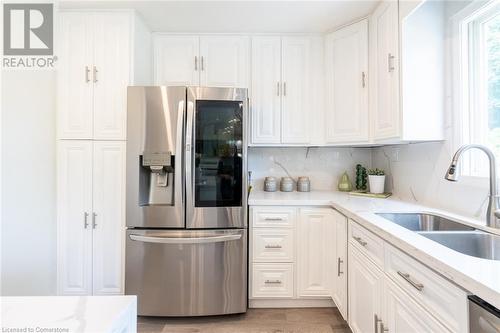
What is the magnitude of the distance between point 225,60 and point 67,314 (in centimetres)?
228

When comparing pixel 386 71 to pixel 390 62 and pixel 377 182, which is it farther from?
pixel 377 182

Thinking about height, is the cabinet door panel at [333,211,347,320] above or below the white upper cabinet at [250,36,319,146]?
below

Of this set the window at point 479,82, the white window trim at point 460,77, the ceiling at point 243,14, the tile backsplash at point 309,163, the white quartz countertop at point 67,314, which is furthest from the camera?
the tile backsplash at point 309,163

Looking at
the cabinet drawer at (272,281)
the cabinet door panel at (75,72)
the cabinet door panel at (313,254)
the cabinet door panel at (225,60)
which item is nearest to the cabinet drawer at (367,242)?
the cabinet door panel at (313,254)

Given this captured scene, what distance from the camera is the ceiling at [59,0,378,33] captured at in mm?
2049

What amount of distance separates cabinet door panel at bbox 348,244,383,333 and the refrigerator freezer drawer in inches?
34.1

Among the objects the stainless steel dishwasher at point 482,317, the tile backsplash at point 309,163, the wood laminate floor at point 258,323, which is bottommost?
the wood laminate floor at point 258,323

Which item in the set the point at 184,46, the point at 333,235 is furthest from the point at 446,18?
the point at 184,46

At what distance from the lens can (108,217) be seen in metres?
2.08

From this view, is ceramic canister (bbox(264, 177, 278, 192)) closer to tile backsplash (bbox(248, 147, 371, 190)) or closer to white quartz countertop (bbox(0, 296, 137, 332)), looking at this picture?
tile backsplash (bbox(248, 147, 371, 190))

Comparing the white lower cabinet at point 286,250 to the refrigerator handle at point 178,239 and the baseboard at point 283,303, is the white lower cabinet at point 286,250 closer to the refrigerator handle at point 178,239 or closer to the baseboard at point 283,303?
the baseboard at point 283,303

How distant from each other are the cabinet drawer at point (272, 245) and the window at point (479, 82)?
1.26 meters

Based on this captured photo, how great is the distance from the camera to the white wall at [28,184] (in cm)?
193

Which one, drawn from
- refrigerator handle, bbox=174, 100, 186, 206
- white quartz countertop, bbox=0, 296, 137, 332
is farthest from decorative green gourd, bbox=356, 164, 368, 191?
white quartz countertop, bbox=0, 296, 137, 332
